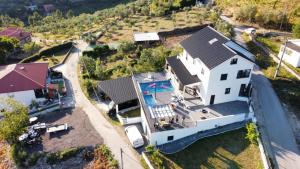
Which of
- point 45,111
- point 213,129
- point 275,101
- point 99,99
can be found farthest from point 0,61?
point 275,101

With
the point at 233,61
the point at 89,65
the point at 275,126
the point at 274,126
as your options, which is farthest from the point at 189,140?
the point at 89,65

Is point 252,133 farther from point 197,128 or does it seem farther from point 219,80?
point 219,80

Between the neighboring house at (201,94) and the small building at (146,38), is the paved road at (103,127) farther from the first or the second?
the small building at (146,38)

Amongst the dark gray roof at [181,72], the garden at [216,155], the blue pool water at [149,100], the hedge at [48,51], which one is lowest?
the garden at [216,155]

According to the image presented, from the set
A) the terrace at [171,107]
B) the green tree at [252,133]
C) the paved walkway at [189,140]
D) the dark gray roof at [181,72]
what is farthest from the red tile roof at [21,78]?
the green tree at [252,133]

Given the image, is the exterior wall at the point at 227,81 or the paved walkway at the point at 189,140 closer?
the paved walkway at the point at 189,140

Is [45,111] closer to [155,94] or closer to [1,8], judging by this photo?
[155,94]

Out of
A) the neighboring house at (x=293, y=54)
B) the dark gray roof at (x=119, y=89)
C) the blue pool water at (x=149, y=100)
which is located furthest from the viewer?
the neighboring house at (x=293, y=54)
